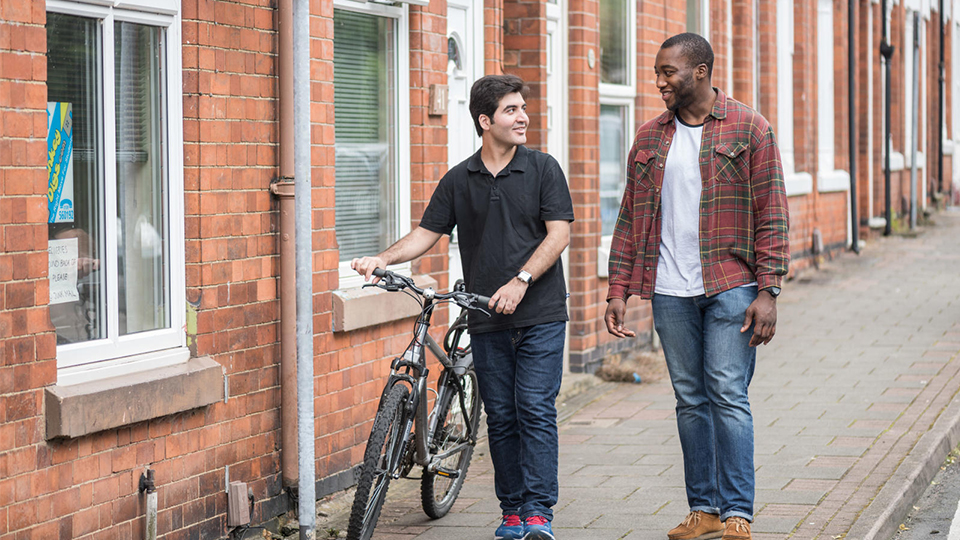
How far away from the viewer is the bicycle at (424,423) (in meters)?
5.36

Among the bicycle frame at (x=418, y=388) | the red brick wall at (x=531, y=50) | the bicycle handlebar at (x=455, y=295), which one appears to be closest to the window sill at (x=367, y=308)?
the bicycle frame at (x=418, y=388)

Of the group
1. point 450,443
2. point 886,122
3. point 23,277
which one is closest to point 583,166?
point 450,443

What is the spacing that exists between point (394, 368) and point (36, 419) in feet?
4.82

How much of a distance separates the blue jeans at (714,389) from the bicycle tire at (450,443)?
1049mm

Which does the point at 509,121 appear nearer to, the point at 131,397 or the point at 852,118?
the point at 131,397

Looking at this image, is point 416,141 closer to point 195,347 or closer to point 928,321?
point 195,347

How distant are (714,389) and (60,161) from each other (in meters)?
2.72

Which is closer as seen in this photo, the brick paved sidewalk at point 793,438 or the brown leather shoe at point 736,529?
the brown leather shoe at point 736,529

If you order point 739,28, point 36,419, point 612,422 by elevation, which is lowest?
point 612,422

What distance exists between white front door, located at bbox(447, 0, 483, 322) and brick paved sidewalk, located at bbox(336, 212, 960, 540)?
1.48 metres

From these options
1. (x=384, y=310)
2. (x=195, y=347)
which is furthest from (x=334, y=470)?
(x=195, y=347)

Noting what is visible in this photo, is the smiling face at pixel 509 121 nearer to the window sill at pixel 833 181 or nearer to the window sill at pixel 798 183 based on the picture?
the window sill at pixel 798 183

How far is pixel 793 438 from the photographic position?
7.99 meters

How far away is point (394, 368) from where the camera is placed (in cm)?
561
